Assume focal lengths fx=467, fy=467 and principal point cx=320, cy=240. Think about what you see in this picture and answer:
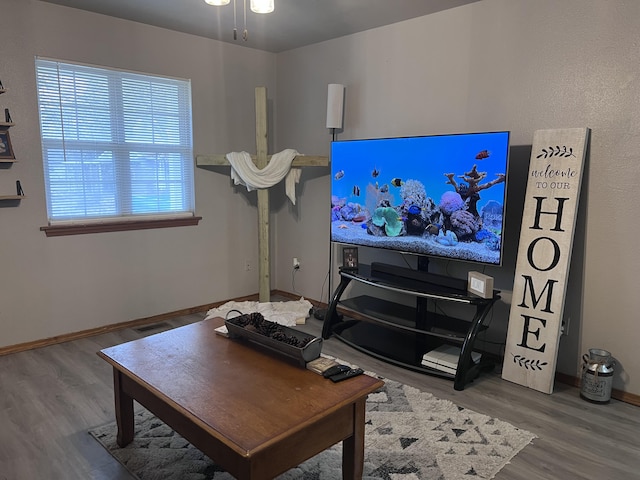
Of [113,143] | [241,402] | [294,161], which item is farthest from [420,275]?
[113,143]

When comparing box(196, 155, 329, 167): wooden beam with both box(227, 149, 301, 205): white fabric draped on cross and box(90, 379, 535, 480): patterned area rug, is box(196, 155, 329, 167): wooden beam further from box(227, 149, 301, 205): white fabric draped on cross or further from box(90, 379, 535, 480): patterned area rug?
box(90, 379, 535, 480): patterned area rug

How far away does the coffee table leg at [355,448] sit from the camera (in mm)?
1790

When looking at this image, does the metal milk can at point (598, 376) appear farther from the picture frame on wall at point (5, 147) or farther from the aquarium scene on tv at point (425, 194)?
the picture frame on wall at point (5, 147)

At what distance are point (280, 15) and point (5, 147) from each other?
81.6 inches

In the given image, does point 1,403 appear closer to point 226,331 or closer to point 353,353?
point 226,331

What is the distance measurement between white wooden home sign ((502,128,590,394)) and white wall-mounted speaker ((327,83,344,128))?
1.62m

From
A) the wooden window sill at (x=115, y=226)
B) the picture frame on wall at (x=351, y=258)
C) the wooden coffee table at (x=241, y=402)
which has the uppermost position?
the wooden window sill at (x=115, y=226)

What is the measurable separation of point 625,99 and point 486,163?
78 centimetres

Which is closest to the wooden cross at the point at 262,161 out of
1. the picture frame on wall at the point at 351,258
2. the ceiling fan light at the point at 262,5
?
the picture frame on wall at the point at 351,258

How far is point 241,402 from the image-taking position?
165 cm

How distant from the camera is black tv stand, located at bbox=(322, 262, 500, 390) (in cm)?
283

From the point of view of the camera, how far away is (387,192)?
334 centimetres

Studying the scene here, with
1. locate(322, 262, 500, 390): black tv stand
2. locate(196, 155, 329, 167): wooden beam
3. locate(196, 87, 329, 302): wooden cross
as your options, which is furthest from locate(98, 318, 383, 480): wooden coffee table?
locate(196, 155, 329, 167): wooden beam

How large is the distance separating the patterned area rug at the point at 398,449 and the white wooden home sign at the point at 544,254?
1.87 ft
